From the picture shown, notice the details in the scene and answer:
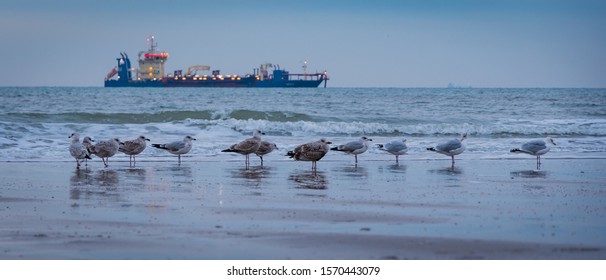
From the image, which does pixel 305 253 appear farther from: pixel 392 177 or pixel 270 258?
pixel 392 177

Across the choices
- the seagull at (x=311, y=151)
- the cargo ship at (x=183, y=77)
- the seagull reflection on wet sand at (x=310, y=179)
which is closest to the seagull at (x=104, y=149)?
the seagull at (x=311, y=151)

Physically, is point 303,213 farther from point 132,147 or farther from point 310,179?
point 132,147

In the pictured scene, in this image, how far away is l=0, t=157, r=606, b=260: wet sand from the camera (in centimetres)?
601

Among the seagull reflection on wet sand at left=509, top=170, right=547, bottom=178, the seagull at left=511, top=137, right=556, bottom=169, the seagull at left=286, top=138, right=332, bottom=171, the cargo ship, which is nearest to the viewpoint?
the seagull reflection on wet sand at left=509, top=170, right=547, bottom=178

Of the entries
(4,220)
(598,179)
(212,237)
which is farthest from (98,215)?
(598,179)

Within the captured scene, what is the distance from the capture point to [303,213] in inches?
306

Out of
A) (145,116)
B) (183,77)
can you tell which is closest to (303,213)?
(145,116)

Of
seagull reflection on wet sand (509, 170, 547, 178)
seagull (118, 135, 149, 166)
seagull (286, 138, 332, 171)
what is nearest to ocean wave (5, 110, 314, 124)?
seagull (118, 135, 149, 166)

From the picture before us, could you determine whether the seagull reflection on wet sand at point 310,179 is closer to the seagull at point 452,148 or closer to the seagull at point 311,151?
the seagull at point 311,151

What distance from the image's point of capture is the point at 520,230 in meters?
6.70

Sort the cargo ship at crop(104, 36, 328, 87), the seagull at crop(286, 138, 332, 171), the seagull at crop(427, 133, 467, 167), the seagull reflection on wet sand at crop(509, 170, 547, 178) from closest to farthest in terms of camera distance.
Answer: the seagull reflection on wet sand at crop(509, 170, 547, 178) < the seagull at crop(286, 138, 332, 171) < the seagull at crop(427, 133, 467, 167) < the cargo ship at crop(104, 36, 328, 87)

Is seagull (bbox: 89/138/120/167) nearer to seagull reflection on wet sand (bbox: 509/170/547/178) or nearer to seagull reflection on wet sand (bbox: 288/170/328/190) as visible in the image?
seagull reflection on wet sand (bbox: 288/170/328/190)

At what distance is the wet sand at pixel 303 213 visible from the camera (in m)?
6.01

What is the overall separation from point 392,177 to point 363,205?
3179 millimetres
